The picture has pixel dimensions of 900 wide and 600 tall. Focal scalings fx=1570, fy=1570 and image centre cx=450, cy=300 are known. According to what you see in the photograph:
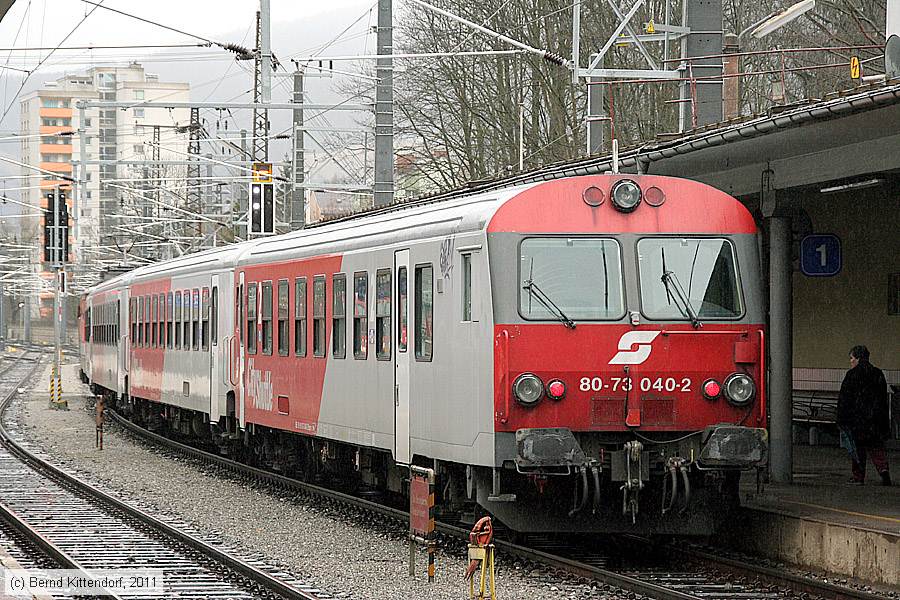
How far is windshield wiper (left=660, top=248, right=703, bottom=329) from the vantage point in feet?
38.4

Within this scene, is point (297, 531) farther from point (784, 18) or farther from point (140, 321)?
point (140, 321)

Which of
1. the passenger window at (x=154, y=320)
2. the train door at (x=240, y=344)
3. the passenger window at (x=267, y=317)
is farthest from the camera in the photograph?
the passenger window at (x=154, y=320)

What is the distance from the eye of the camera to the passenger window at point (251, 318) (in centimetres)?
1927

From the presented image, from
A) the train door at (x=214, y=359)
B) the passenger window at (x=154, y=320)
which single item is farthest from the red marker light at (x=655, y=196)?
the passenger window at (x=154, y=320)

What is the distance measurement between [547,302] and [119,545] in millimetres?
4781

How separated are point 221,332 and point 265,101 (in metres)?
4.00

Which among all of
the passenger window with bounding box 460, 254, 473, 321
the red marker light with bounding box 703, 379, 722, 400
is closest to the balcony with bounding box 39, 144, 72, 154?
the passenger window with bounding box 460, 254, 473, 321

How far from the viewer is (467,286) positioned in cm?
1191

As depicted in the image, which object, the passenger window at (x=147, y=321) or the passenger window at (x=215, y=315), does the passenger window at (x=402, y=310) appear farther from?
the passenger window at (x=147, y=321)

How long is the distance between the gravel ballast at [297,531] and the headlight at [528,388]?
4.30 feet

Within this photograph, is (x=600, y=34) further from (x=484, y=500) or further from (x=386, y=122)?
(x=484, y=500)

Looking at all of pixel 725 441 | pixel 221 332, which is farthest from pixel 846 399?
pixel 221 332

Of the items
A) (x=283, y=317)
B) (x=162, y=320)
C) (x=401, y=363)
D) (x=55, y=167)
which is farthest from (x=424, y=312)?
(x=55, y=167)

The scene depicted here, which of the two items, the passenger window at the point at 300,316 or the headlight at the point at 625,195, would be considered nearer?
the headlight at the point at 625,195
